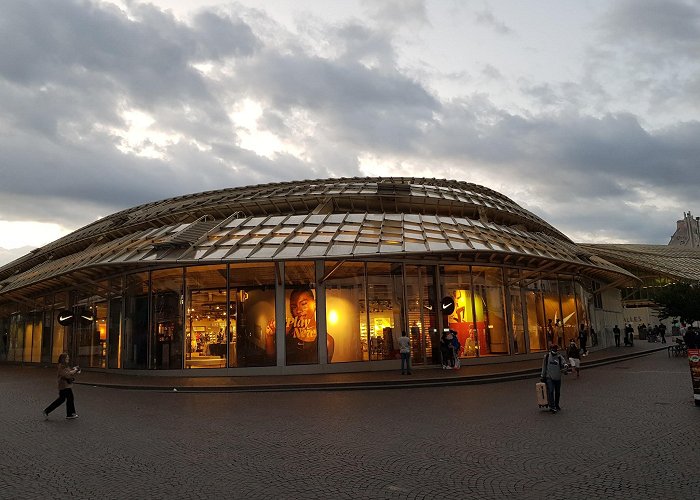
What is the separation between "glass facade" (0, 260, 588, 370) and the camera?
74.8ft

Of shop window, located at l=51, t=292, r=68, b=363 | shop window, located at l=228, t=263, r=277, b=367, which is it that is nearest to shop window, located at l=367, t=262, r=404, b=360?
shop window, located at l=228, t=263, r=277, b=367

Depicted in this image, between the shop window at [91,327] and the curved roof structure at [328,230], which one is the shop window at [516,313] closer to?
the curved roof structure at [328,230]

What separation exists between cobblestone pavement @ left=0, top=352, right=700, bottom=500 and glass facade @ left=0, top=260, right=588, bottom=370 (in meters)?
7.29

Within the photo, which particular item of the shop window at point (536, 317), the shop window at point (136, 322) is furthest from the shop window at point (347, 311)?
the shop window at point (536, 317)

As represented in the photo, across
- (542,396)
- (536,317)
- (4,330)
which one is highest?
(4,330)

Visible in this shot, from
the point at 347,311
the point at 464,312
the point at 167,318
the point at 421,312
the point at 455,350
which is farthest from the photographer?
the point at 464,312

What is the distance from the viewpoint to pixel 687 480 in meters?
6.61

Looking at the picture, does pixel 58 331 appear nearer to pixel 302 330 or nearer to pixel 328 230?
pixel 302 330

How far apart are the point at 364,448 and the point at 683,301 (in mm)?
32406

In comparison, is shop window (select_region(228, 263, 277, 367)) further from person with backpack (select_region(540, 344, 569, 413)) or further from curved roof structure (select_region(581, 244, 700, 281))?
curved roof structure (select_region(581, 244, 700, 281))

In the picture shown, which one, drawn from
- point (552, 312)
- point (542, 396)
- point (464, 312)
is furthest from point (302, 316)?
point (552, 312)

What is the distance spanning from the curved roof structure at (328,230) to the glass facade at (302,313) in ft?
3.80

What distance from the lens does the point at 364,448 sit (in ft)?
29.3

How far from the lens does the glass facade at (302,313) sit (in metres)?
22.8
